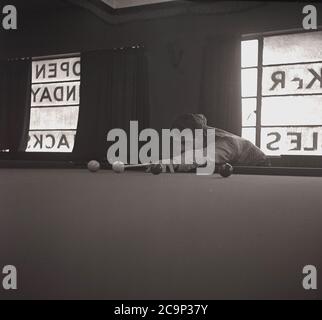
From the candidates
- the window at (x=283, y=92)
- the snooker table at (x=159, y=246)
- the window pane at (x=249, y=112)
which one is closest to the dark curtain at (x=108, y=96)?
the window pane at (x=249, y=112)

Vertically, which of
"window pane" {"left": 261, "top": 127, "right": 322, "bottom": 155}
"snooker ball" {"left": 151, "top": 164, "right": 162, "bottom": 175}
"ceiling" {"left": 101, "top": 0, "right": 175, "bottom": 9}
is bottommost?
"snooker ball" {"left": 151, "top": 164, "right": 162, "bottom": 175}

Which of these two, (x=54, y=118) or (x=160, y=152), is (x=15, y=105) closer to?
(x=54, y=118)

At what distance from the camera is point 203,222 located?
1.53 m

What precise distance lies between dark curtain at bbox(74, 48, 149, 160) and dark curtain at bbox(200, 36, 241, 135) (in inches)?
41.5

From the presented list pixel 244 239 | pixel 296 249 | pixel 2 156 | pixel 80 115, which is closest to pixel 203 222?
pixel 244 239

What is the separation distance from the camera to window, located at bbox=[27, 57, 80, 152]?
Result: 7223mm

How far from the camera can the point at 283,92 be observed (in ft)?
18.7

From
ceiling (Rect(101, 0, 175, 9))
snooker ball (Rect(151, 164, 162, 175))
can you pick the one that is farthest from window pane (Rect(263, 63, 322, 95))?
snooker ball (Rect(151, 164, 162, 175))

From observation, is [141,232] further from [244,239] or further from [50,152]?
[50,152]

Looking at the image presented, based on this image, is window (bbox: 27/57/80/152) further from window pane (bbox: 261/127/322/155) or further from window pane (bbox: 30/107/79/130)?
window pane (bbox: 261/127/322/155)

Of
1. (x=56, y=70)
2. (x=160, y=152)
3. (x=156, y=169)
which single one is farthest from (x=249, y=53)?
(x=56, y=70)

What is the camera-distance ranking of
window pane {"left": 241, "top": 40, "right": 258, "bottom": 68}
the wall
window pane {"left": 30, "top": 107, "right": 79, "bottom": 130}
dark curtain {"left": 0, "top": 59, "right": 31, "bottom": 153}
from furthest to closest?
dark curtain {"left": 0, "top": 59, "right": 31, "bottom": 153}, window pane {"left": 30, "top": 107, "right": 79, "bottom": 130}, window pane {"left": 241, "top": 40, "right": 258, "bottom": 68}, the wall

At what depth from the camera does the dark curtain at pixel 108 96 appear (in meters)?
6.38

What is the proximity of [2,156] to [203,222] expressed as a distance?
6434mm
